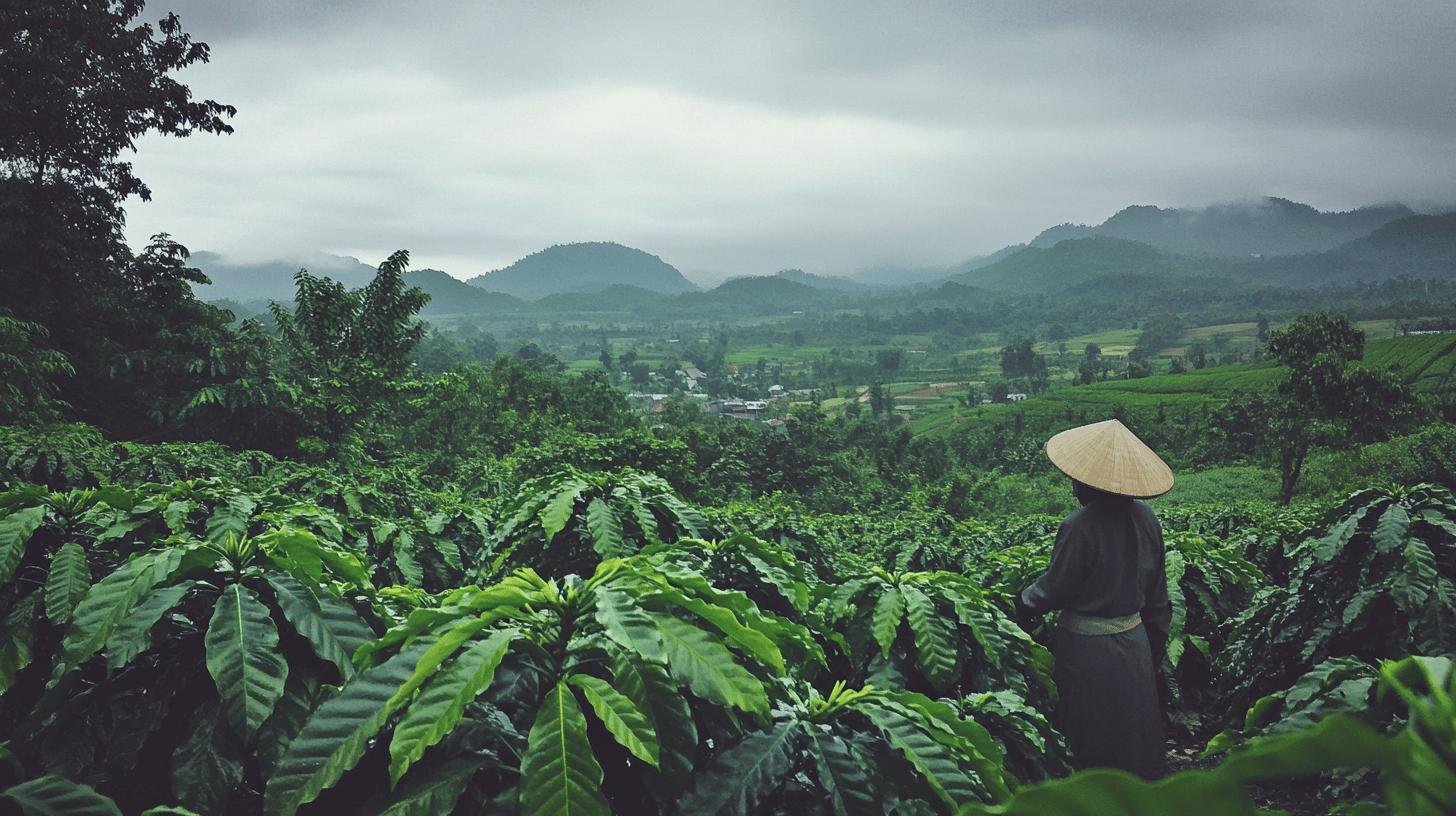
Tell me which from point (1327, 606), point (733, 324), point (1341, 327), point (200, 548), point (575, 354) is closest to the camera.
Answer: point (200, 548)

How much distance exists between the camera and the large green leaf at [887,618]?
7.09 ft

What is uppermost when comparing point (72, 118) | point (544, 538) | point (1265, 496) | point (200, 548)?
point (72, 118)

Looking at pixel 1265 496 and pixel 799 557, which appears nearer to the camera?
pixel 799 557

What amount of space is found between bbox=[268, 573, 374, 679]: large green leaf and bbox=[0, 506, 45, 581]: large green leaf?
22.7 inches

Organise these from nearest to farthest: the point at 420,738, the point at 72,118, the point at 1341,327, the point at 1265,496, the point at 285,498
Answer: the point at 420,738
the point at 285,498
the point at 72,118
the point at 1341,327
the point at 1265,496

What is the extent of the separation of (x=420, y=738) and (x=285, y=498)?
243 centimetres

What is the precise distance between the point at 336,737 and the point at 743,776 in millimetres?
653

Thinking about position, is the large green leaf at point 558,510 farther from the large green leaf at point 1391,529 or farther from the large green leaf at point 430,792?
the large green leaf at point 1391,529

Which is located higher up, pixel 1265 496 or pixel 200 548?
pixel 200 548

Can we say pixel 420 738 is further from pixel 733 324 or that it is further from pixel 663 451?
pixel 733 324

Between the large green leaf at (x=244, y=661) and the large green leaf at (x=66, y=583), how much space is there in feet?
1.28

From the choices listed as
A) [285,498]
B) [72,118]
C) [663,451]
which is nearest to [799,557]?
[285,498]

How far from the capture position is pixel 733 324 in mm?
196375

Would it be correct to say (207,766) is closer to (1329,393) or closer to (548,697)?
(548,697)
